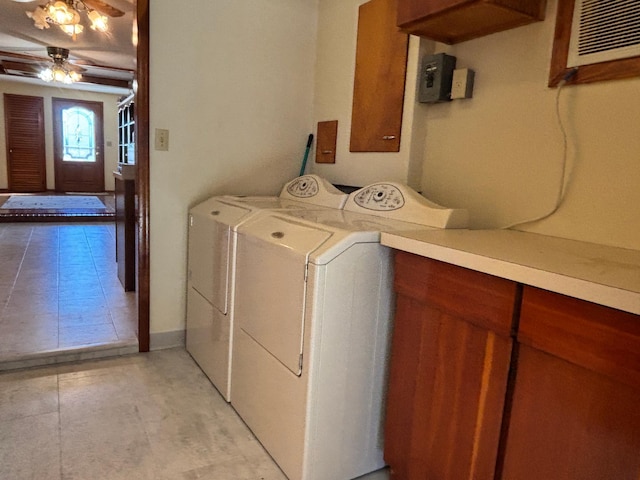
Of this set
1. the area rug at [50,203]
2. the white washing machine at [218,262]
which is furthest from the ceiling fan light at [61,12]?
the area rug at [50,203]

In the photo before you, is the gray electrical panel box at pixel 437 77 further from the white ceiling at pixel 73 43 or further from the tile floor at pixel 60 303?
the white ceiling at pixel 73 43

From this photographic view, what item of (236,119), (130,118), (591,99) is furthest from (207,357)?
(130,118)

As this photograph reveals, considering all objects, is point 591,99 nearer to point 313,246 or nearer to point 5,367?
point 313,246

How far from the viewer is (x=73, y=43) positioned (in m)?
5.62

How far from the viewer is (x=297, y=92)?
2676 mm

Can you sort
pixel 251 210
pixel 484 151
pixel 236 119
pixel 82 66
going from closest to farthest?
pixel 484 151 → pixel 251 210 → pixel 236 119 → pixel 82 66

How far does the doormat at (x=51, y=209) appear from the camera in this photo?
20.7 feet

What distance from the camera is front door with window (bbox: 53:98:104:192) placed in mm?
9859

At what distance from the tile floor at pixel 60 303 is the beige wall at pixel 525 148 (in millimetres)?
1726

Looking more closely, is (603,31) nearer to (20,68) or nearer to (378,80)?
(378,80)

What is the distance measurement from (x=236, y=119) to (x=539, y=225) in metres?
1.67

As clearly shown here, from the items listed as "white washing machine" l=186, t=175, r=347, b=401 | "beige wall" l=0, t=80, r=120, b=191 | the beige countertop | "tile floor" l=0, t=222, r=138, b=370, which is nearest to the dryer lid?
"white washing machine" l=186, t=175, r=347, b=401

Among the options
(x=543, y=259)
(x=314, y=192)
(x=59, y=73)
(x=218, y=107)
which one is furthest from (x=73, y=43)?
(x=543, y=259)

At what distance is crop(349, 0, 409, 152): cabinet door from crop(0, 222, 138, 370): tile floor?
1.68 metres
